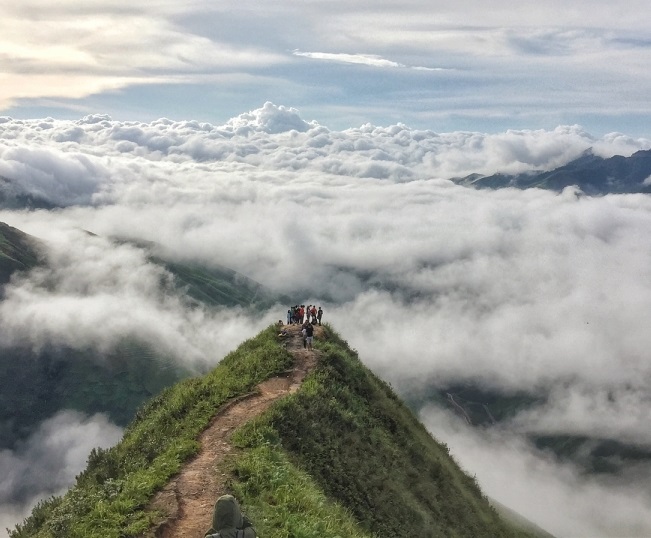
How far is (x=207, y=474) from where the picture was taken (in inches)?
882

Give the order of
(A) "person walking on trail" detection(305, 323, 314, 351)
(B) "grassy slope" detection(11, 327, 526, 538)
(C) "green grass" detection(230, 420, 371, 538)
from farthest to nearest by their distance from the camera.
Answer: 1. (A) "person walking on trail" detection(305, 323, 314, 351)
2. (B) "grassy slope" detection(11, 327, 526, 538)
3. (C) "green grass" detection(230, 420, 371, 538)

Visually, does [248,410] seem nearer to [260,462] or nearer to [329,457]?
[329,457]

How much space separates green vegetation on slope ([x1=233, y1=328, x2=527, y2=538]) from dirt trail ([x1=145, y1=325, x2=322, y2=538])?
1156 millimetres

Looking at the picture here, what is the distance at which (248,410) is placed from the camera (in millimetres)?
30406

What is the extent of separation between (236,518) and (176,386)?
2790 cm

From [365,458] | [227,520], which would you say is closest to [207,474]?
[227,520]

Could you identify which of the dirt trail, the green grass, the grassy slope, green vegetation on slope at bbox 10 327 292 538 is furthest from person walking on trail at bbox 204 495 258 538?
green vegetation on slope at bbox 10 327 292 538

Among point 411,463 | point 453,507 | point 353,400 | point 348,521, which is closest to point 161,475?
point 348,521

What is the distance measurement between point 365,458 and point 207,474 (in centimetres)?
1191

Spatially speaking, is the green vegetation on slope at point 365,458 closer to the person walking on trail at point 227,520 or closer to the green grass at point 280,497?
the green grass at point 280,497

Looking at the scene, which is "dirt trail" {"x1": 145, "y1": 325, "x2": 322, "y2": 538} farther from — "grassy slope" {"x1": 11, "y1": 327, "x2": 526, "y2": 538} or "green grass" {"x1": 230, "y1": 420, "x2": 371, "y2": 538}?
"green grass" {"x1": 230, "y1": 420, "x2": 371, "y2": 538}

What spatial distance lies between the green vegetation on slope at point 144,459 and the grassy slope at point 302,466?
0.07 metres

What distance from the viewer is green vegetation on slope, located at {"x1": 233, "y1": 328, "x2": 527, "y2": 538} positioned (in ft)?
86.7

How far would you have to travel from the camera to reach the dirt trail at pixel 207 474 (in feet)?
60.8
